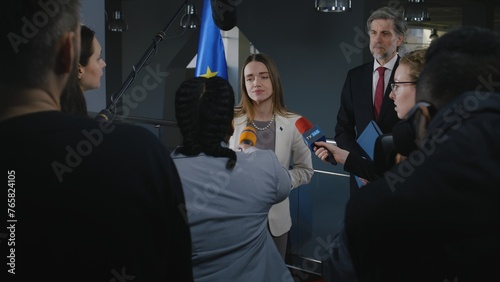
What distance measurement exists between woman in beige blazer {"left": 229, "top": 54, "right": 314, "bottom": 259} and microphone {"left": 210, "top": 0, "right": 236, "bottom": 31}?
0.67 meters

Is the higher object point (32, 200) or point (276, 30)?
point (276, 30)

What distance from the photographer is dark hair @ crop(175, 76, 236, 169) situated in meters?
1.71

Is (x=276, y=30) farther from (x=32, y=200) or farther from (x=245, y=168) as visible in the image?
(x=32, y=200)

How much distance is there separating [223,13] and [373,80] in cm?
113

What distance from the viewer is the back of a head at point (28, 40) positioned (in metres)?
0.87

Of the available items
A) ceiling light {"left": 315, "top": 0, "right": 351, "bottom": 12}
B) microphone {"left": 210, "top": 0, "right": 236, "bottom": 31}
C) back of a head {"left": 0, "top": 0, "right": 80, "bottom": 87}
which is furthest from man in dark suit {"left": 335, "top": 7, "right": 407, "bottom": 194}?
ceiling light {"left": 315, "top": 0, "right": 351, "bottom": 12}

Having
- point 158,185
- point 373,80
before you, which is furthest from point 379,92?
point 158,185

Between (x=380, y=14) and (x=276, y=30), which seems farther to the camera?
(x=276, y=30)

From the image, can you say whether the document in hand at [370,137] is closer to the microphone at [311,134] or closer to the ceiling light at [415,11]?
the microphone at [311,134]

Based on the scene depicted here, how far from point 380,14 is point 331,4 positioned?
8.75 feet

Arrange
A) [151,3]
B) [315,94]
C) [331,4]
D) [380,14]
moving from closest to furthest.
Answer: [380,14]
[331,4]
[315,94]
[151,3]

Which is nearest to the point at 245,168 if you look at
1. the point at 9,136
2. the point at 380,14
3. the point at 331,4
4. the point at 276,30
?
the point at 9,136

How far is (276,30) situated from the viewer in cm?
872

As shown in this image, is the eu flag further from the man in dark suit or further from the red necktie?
the red necktie
